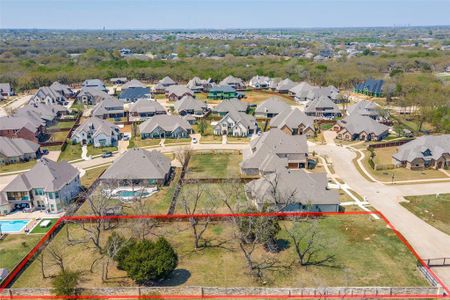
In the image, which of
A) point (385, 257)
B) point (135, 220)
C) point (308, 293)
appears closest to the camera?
point (308, 293)

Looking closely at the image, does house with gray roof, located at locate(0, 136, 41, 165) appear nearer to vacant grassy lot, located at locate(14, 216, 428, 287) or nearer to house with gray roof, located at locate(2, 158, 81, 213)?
house with gray roof, located at locate(2, 158, 81, 213)

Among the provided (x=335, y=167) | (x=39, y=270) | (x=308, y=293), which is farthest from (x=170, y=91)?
(x=308, y=293)

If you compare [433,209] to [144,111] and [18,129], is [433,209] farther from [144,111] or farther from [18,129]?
[18,129]

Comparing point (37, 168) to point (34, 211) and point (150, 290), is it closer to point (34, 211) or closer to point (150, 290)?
point (34, 211)

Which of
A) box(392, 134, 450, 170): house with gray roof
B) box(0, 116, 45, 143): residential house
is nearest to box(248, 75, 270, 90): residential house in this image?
box(392, 134, 450, 170): house with gray roof

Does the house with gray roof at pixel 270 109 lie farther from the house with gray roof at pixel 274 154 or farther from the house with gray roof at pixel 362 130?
the house with gray roof at pixel 274 154

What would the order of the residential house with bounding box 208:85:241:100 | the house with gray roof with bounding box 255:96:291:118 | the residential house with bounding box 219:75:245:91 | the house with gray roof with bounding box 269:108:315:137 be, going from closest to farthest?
the house with gray roof with bounding box 269:108:315:137 < the house with gray roof with bounding box 255:96:291:118 < the residential house with bounding box 208:85:241:100 < the residential house with bounding box 219:75:245:91
